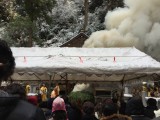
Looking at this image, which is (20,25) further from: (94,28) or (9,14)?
(94,28)

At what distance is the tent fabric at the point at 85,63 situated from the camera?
8.74 m

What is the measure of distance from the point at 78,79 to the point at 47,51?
7.25ft

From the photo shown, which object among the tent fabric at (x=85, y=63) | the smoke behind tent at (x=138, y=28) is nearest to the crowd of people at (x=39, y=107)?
the tent fabric at (x=85, y=63)

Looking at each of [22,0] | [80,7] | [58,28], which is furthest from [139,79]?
[80,7]

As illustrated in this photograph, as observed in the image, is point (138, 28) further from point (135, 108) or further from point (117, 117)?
point (117, 117)

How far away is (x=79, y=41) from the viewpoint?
33688mm

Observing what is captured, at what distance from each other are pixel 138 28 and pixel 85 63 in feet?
52.4

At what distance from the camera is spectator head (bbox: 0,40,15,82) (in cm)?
204

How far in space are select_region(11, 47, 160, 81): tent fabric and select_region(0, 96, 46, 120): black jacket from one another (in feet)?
22.1

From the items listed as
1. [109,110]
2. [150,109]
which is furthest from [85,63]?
[109,110]

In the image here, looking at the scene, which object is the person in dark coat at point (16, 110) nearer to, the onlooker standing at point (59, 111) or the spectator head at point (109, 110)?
the onlooker standing at point (59, 111)

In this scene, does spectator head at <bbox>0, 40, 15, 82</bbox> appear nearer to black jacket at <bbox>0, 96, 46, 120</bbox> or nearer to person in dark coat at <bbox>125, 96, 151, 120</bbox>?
black jacket at <bbox>0, 96, 46, 120</bbox>

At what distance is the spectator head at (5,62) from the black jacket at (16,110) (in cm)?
17

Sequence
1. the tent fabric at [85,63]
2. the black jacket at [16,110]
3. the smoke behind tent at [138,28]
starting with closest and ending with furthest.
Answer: the black jacket at [16,110], the tent fabric at [85,63], the smoke behind tent at [138,28]
